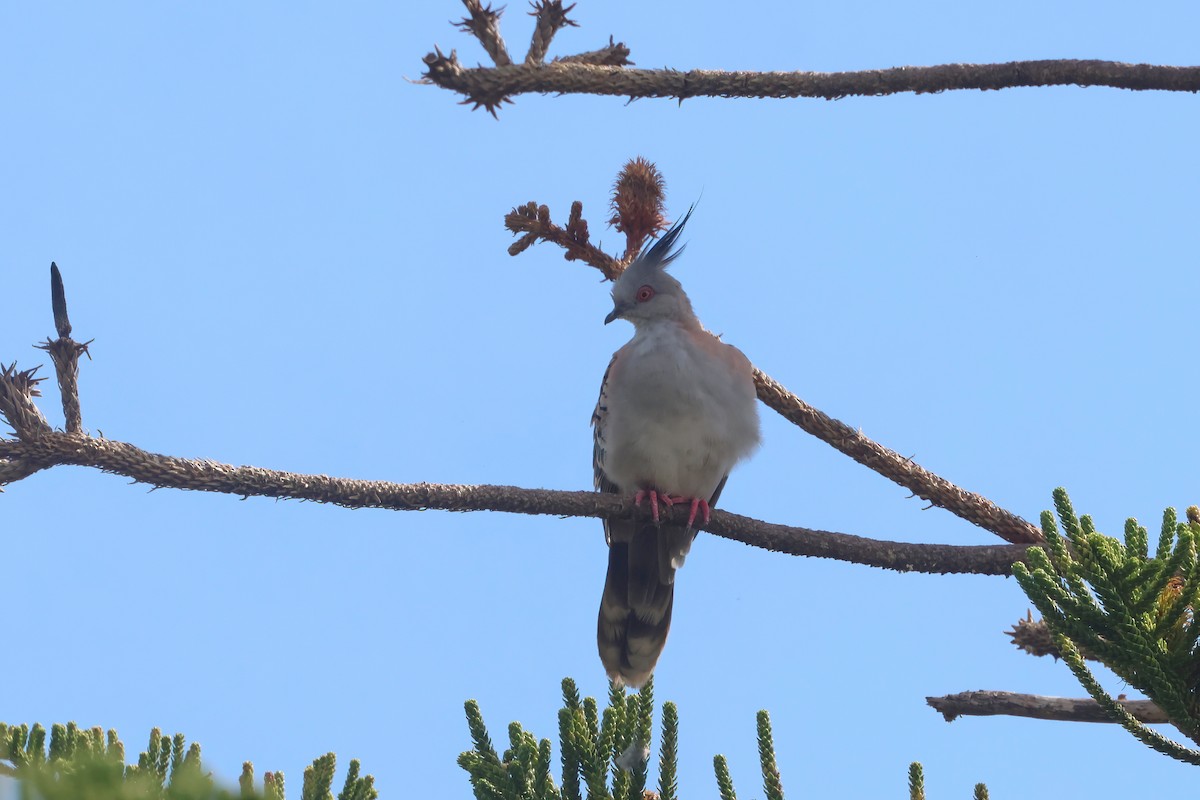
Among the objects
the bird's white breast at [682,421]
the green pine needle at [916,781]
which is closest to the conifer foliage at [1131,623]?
the green pine needle at [916,781]

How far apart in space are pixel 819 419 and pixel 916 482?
1.71ft

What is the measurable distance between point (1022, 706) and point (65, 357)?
342 centimetres

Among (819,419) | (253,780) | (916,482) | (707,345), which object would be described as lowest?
(253,780)

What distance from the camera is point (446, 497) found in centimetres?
412

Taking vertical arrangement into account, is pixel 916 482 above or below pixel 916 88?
below

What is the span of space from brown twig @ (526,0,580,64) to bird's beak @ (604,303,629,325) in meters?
2.69

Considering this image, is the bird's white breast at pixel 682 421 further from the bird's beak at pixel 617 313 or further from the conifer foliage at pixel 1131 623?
the conifer foliage at pixel 1131 623

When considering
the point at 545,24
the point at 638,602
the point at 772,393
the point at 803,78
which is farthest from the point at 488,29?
the point at 638,602

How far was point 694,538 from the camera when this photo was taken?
625cm

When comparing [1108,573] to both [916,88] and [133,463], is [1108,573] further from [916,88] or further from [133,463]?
[133,463]

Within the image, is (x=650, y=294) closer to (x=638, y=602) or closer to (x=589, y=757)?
A: (x=638, y=602)

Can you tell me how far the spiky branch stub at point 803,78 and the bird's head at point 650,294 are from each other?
2254 mm

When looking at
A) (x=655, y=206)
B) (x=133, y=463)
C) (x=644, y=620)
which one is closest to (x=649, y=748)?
(x=133, y=463)

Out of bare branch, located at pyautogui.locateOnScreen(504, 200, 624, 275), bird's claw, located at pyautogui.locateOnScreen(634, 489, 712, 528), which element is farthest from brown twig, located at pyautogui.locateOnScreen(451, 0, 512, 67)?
bird's claw, located at pyautogui.locateOnScreen(634, 489, 712, 528)
